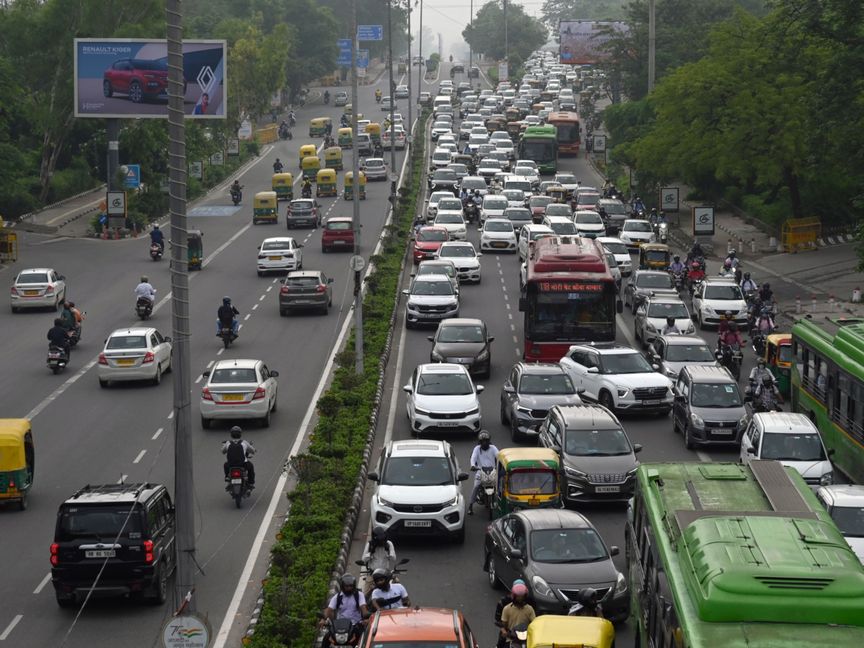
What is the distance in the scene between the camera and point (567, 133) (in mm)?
102938

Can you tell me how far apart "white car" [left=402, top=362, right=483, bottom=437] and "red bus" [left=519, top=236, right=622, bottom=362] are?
5.69 metres

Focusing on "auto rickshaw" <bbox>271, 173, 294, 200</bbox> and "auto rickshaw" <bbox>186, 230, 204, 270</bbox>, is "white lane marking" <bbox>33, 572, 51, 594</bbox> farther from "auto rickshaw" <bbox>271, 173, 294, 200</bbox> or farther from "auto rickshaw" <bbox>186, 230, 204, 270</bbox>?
"auto rickshaw" <bbox>271, 173, 294, 200</bbox>

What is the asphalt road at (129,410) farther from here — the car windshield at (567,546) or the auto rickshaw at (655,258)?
the auto rickshaw at (655,258)

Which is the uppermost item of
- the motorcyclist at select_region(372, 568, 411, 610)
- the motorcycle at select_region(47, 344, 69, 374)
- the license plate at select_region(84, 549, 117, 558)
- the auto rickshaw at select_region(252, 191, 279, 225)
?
the auto rickshaw at select_region(252, 191, 279, 225)

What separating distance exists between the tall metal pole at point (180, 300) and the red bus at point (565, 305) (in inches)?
860

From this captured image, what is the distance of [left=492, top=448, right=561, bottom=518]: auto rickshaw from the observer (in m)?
24.2

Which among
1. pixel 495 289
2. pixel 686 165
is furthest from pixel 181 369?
pixel 686 165

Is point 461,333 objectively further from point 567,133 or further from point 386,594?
point 567,133

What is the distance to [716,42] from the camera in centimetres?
6875

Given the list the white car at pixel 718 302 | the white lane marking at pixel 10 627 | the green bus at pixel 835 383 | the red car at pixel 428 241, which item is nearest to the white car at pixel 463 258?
the red car at pixel 428 241

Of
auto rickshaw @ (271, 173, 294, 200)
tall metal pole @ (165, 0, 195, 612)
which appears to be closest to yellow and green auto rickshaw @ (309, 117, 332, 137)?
auto rickshaw @ (271, 173, 294, 200)

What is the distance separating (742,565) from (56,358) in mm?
29027

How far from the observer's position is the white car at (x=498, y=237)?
61250 mm

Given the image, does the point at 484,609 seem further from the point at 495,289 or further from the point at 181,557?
the point at 495,289
